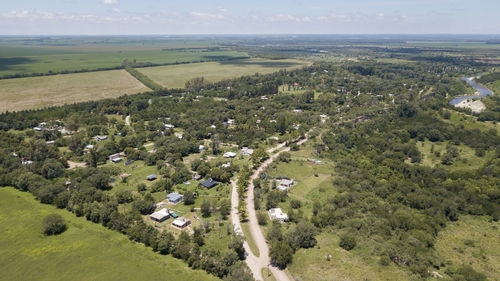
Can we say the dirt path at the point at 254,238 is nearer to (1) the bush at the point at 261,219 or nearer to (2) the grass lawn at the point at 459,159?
(1) the bush at the point at 261,219

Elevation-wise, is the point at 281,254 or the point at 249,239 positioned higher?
the point at 281,254

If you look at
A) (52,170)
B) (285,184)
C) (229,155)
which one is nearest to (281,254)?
(285,184)

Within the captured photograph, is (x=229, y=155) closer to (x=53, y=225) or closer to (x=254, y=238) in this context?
(x=254, y=238)

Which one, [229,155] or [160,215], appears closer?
[160,215]

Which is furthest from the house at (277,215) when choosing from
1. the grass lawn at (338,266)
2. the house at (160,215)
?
the house at (160,215)

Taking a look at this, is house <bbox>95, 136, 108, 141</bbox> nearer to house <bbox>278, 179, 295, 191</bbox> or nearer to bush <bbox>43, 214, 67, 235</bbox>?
bush <bbox>43, 214, 67, 235</bbox>

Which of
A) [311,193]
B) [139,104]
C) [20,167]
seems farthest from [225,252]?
[139,104]

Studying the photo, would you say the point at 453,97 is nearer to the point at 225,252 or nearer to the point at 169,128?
the point at 169,128

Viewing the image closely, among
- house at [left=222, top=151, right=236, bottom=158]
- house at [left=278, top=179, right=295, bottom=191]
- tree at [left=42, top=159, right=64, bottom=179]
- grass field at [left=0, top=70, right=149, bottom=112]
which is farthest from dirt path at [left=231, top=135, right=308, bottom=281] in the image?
grass field at [left=0, top=70, right=149, bottom=112]
